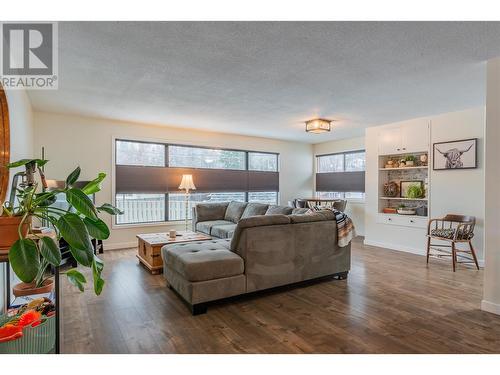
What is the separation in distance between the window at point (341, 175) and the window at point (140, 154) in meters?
4.25

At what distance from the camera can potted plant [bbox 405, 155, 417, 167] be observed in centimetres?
506

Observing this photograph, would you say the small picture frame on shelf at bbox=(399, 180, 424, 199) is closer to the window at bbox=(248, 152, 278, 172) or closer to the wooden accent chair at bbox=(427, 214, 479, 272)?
the wooden accent chair at bbox=(427, 214, 479, 272)

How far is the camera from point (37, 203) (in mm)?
Answer: 1538

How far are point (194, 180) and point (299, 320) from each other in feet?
13.6

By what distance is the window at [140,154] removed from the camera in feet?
17.5

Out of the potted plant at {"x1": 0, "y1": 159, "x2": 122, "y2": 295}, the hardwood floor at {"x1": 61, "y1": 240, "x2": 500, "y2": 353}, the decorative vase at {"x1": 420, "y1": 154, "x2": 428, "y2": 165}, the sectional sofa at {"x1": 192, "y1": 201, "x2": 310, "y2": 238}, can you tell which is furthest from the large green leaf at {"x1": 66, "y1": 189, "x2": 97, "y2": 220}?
the decorative vase at {"x1": 420, "y1": 154, "x2": 428, "y2": 165}

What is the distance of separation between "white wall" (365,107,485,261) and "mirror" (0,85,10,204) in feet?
18.2

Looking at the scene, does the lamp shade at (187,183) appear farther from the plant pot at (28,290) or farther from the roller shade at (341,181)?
the roller shade at (341,181)

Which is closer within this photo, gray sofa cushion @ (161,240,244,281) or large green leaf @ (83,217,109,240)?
large green leaf @ (83,217,109,240)
